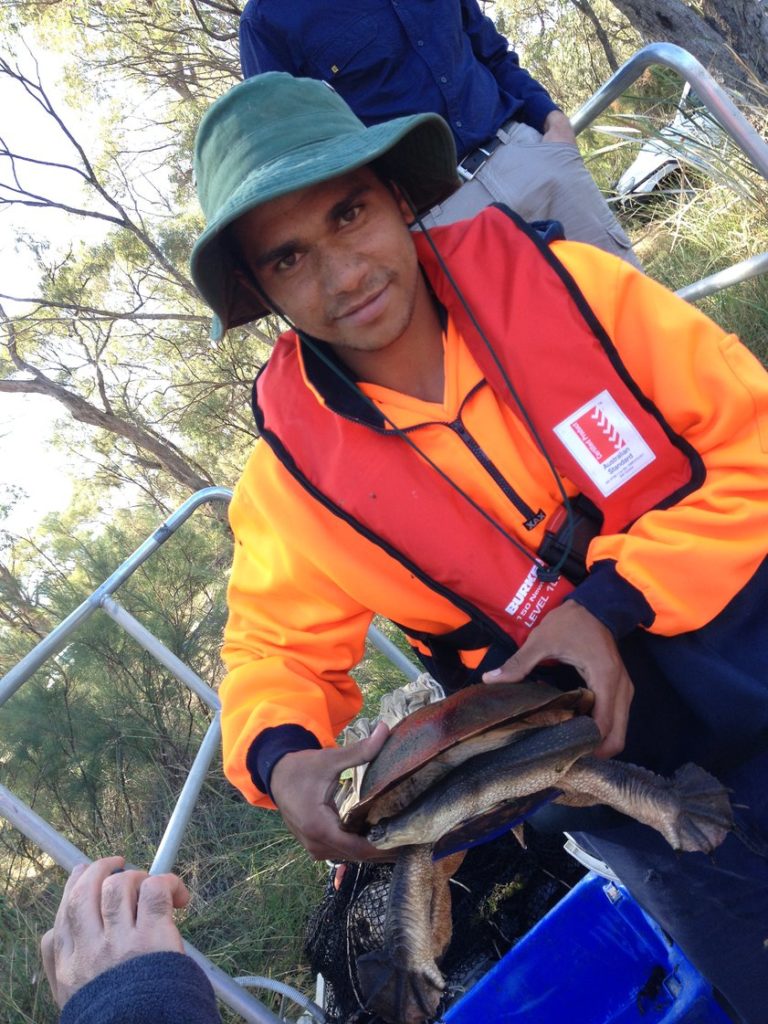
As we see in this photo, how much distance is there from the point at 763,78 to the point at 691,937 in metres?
5.83

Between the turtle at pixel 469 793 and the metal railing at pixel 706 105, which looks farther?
the metal railing at pixel 706 105

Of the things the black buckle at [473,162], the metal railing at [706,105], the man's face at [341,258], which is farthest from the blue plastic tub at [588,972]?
the black buckle at [473,162]

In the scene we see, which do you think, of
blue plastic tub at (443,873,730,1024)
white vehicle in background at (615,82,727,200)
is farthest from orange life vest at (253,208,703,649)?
white vehicle in background at (615,82,727,200)

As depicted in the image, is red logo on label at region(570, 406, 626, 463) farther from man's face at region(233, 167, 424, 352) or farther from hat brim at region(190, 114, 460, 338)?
hat brim at region(190, 114, 460, 338)

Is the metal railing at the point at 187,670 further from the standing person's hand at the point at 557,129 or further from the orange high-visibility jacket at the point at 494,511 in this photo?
the orange high-visibility jacket at the point at 494,511

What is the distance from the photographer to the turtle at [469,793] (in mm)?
1361

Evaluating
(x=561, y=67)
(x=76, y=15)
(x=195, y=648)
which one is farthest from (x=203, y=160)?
(x=561, y=67)

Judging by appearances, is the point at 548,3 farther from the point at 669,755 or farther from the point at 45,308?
the point at 669,755

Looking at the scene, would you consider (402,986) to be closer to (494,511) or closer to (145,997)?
(145,997)

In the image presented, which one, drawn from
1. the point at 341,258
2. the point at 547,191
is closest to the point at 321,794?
the point at 341,258

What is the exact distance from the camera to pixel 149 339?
37.9 feet

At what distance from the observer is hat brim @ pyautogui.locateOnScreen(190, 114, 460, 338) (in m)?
1.62

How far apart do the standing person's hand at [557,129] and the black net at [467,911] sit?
2.49m

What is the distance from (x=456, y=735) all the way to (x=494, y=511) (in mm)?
572
